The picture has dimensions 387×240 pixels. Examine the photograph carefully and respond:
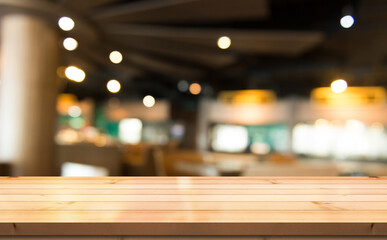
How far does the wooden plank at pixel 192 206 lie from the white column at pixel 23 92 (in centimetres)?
386

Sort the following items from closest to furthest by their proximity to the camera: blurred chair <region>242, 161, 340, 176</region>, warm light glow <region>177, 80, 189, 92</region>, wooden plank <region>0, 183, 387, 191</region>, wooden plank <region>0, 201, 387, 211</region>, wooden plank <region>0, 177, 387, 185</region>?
wooden plank <region>0, 201, 387, 211</region>, wooden plank <region>0, 183, 387, 191</region>, wooden plank <region>0, 177, 387, 185</region>, blurred chair <region>242, 161, 340, 176</region>, warm light glow <region>177, 80, 189, 92</region>

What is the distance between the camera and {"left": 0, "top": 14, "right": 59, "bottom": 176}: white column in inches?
181

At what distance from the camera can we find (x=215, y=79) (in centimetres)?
1045

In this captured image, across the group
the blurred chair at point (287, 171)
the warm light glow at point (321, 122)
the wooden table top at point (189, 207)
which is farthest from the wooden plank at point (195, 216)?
the warm light glow at point (321, 122)

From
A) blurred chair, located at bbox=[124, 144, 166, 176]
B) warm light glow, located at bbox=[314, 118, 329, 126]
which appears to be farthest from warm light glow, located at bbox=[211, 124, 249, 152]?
blurred chair, located at bbox=[124, 144, 166, 176]

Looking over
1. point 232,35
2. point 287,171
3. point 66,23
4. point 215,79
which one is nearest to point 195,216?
point 287,171

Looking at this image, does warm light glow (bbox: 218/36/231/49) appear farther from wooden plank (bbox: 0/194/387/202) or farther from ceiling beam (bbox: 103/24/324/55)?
wooden plank (bbox: 0/194/387/202)

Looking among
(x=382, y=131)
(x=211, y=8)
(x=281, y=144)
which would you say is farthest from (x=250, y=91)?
(x=211, y=8)

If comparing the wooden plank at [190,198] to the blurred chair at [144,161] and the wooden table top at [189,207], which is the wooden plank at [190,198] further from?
the blurred chair at [144,161]

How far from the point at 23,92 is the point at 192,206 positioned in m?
4.40

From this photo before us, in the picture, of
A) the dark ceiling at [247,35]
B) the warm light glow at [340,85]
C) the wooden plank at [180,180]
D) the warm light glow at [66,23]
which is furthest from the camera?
the warm light glow at [340,85]

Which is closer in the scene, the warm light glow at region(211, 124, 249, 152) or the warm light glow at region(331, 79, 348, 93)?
the warm light glow at region(331, 79, 348, 93)

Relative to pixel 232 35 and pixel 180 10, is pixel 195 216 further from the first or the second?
pixel 232 35

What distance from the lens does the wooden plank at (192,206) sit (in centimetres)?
121
